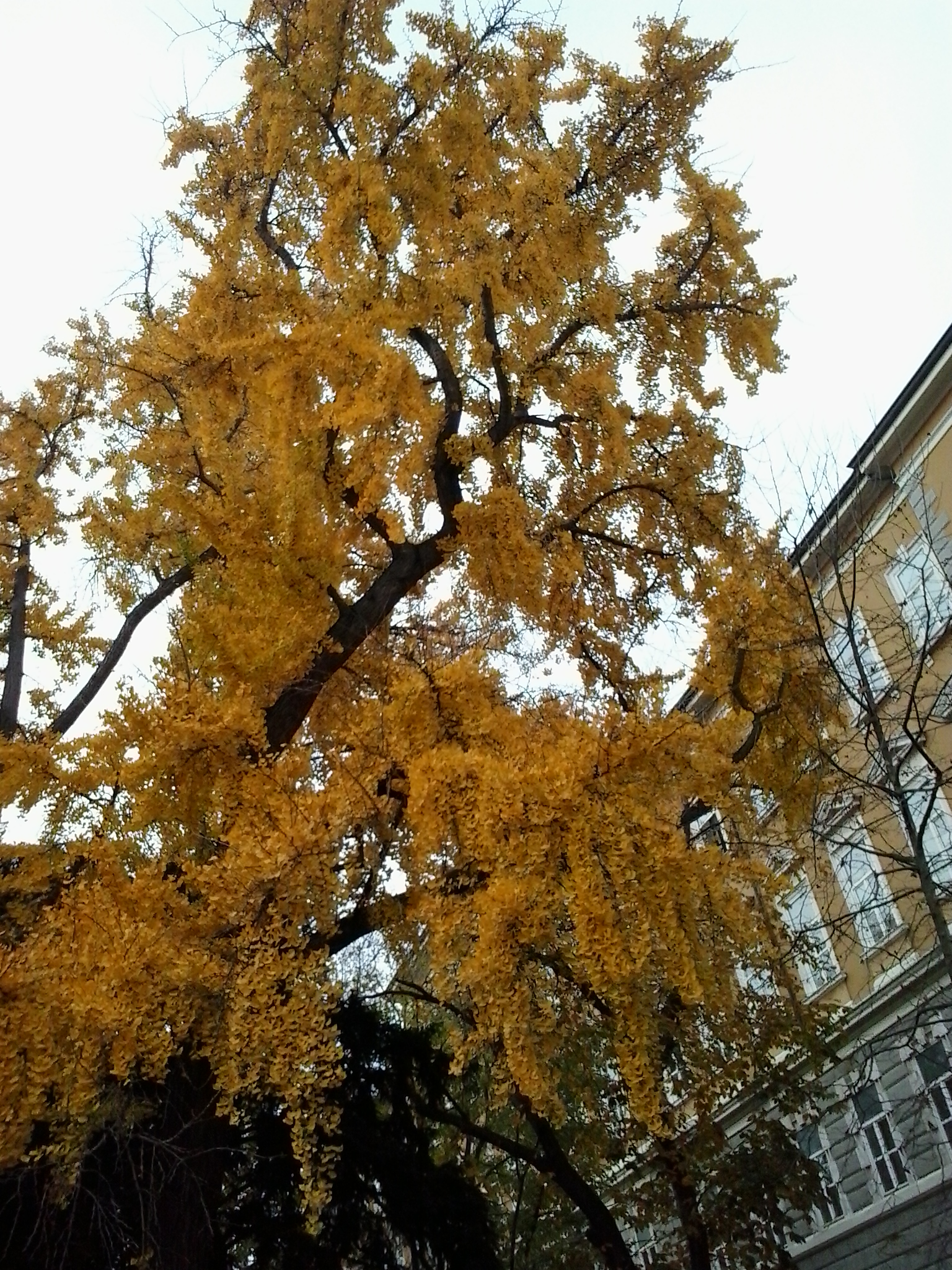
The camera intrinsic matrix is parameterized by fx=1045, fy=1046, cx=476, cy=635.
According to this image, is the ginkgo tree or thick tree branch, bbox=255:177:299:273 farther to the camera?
thick tree branch, bbox=255:177:299:273

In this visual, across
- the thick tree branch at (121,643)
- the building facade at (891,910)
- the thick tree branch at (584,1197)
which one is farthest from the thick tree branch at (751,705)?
the thick tree branch at (121,643)

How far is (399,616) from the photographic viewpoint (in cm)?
1043

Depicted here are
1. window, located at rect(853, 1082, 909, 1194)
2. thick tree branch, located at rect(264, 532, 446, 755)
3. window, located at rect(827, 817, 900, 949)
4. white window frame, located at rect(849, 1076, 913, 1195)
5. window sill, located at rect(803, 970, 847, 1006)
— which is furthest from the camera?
window sill, located at rect(803, 970, 847, 1006)

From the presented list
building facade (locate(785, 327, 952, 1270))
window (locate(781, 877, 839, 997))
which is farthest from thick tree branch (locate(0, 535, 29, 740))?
window (locate(781, 877, 839, 997))

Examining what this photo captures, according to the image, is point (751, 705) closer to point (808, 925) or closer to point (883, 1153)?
point (808, 925)

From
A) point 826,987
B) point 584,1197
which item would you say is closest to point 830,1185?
point 826,987

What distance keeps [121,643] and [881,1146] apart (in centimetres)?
1074

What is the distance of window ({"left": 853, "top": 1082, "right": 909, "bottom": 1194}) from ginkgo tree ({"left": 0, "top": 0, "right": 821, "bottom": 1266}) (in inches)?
156

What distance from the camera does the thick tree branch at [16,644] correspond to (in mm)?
9570

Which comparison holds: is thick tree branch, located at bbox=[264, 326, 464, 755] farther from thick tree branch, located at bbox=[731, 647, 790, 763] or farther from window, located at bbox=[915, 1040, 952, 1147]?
window, located at bbox=[915, 1040, 952, 1147]

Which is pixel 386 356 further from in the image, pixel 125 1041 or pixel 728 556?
pixel 125 1041

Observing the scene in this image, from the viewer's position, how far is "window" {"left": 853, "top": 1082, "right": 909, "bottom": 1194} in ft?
40.6

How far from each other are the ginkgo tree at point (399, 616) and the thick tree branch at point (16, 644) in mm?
52

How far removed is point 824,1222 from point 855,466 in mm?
9929
